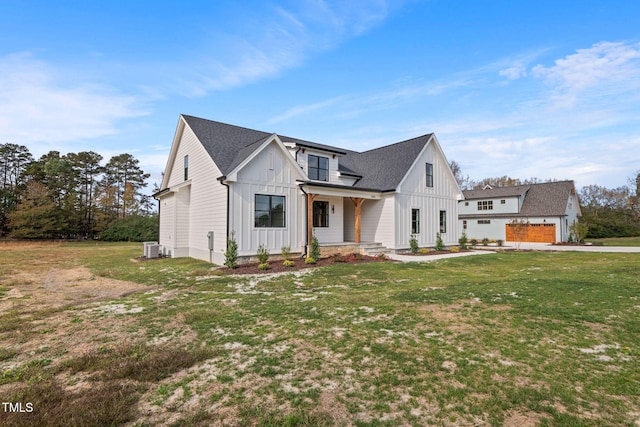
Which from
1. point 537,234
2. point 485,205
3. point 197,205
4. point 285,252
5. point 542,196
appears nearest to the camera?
point 285,252

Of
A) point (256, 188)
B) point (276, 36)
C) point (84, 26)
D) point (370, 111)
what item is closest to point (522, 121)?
point (370, 111)

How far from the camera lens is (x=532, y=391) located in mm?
2984

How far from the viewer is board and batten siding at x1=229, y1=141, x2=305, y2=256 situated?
12938 mm

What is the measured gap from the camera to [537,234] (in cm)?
2914

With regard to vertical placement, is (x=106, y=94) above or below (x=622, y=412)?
above

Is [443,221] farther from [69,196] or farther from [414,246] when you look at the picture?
[69,196]

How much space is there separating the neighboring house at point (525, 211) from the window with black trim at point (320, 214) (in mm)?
20657

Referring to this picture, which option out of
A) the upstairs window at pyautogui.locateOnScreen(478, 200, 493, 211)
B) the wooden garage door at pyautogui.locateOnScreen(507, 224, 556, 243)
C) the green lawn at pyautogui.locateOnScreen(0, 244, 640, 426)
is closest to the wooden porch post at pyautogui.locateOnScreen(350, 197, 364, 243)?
the green lawn at pyautogui.locateOnScreen(0, 244, 640, 426)

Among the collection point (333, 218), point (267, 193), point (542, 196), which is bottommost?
point (333, 218)

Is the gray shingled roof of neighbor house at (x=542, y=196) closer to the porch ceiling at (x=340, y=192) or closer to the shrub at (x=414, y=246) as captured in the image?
the shrub at (x=414, y=246)

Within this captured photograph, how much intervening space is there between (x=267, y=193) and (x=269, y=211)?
2.71 feet

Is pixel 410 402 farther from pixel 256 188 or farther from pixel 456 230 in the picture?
pixel 456 230

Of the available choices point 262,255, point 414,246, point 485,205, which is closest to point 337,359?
point 262,255

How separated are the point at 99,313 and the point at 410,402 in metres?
6.01
